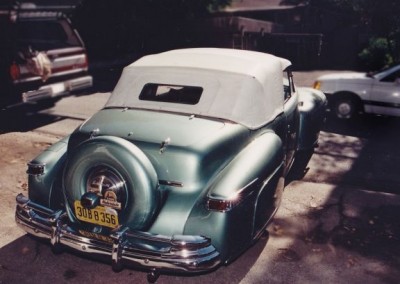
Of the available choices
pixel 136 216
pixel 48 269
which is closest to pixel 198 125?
pixel 136 216

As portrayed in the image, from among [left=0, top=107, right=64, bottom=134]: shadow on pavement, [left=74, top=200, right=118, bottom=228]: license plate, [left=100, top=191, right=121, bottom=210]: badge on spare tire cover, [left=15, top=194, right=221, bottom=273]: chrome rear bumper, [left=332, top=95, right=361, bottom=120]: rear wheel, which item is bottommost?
[left=0, top=107, right=64, bottom=134]: shadow on pavement

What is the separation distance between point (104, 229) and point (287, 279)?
177cm

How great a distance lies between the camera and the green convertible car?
3.35 meters

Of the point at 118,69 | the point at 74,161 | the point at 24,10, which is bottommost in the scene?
the point at 118,69

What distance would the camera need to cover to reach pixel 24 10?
1062 centimetres

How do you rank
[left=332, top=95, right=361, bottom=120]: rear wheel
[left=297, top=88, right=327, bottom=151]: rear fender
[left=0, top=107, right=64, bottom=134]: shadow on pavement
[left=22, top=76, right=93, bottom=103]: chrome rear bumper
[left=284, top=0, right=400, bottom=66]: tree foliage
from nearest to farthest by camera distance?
[left=297, top=88, right=327, bottom=151]: rear fender
[left=22, top=76, right=93, bottom=103]: chrome rear bumper
[left=0, top=107, right=64, bottom=134]: shadow on pavement
[left=332, top=95, right=361, bottom=120]: rear wheel
[left=284, top=0, right=400, bottom=66]: tree foliage

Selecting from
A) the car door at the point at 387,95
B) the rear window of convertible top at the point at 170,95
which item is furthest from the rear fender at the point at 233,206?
the car door at the point at 387,95

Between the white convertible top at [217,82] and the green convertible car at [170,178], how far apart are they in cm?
1

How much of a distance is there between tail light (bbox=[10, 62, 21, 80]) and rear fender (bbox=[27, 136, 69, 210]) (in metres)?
4.86

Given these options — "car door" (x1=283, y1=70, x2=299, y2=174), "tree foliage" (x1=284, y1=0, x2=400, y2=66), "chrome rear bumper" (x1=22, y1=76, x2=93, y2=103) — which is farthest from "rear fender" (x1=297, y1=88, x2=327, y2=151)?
"tree foliage" (x1=284, y1=0, x2=400, y2=66)

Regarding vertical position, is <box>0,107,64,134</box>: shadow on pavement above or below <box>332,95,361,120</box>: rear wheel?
below

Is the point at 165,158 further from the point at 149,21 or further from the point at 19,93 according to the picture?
the point at 149,21

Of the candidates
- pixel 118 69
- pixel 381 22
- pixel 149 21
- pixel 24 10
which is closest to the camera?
pixel 24 10

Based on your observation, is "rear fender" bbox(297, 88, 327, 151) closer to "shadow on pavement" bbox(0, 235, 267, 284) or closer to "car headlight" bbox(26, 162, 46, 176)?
"shadow on pavement" bbox(0, 235, 267, 284)
